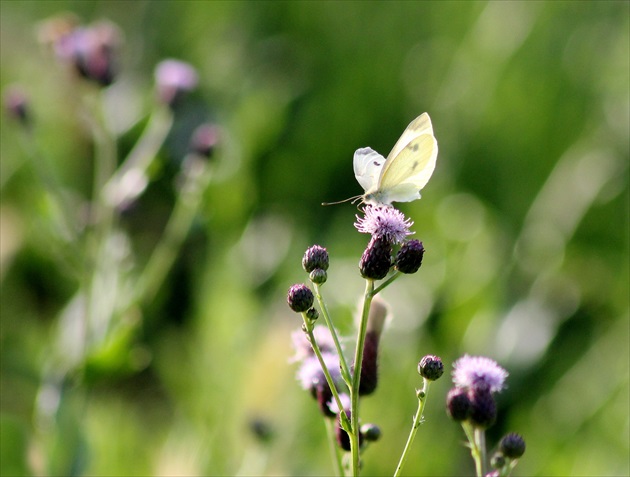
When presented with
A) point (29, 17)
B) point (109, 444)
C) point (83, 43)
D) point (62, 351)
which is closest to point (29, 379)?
point (62, 351)

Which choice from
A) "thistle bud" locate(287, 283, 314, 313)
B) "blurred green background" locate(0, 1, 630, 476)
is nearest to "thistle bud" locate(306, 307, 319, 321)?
"thistle bud" locate(287, 283, 314, 313)

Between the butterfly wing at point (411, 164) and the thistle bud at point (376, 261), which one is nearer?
the thistle bud at point (376, 261)

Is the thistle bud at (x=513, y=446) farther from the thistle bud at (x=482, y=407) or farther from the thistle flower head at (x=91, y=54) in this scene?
the thistle flower head at (x=91, y=54)

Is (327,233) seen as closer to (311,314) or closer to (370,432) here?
(370,432)

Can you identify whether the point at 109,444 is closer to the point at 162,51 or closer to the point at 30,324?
the point at 30,324

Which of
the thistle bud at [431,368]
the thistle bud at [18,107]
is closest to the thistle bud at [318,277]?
the thistle bud at [431,368]
